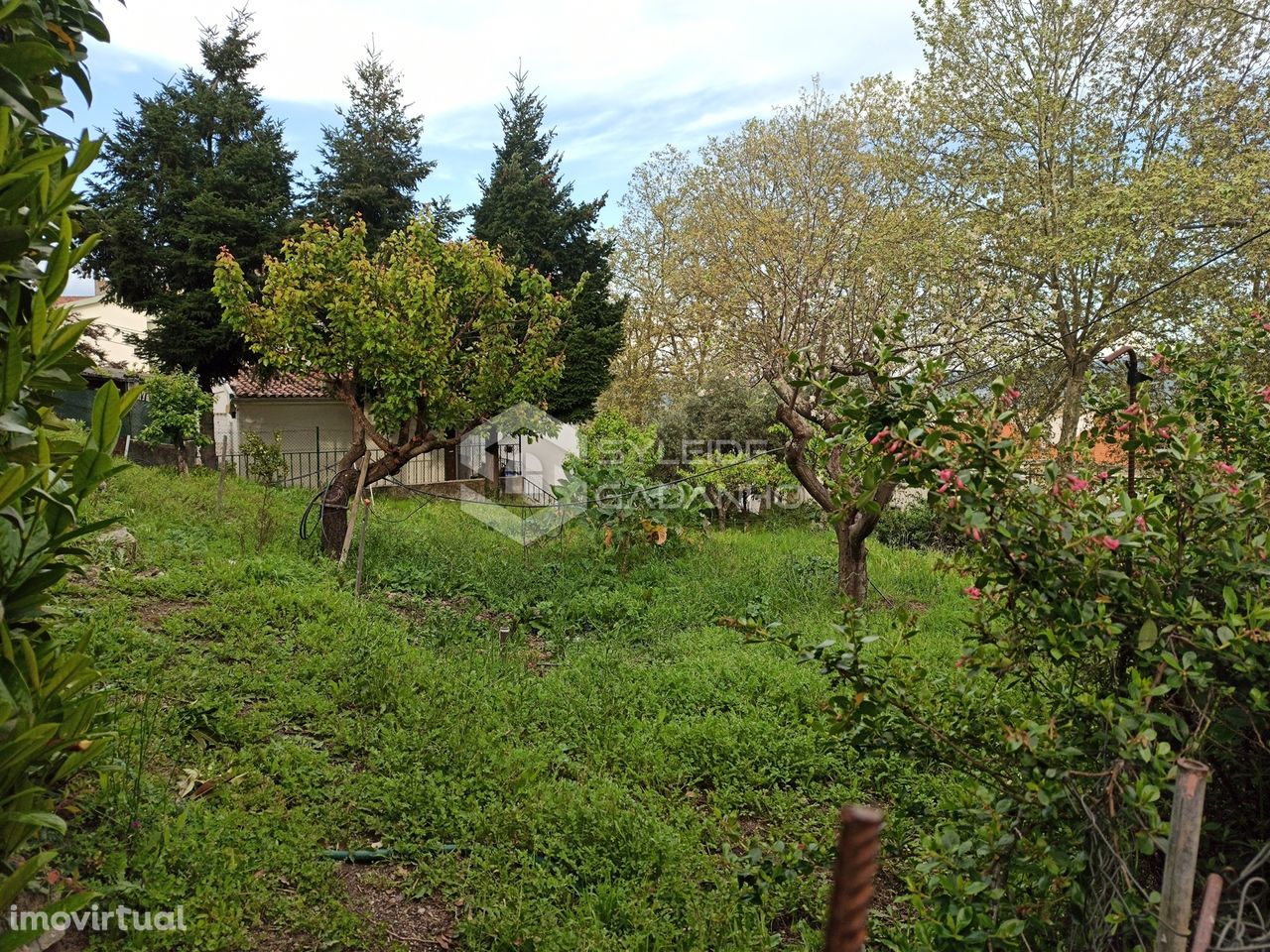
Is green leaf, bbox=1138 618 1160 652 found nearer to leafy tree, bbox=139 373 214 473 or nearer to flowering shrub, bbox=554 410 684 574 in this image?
flowering shrub, bbox=554 410 684 574

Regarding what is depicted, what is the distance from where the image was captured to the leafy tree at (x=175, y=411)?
41.4 feet

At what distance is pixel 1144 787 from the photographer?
1506 mm

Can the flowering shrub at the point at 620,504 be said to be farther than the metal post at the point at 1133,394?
Yes

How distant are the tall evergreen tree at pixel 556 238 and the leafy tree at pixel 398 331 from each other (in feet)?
24.5

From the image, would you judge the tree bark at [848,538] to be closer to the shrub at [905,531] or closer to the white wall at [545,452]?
the shrub at [905,531]

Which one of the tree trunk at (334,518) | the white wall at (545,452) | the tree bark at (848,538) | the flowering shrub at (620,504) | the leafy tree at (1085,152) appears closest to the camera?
the tree bark at (848,538)

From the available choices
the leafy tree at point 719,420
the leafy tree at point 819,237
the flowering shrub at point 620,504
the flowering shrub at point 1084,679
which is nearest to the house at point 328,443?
the leafy tree at point 719,420

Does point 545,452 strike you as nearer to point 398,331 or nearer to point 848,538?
point 398,331

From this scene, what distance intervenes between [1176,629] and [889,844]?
1357 mm

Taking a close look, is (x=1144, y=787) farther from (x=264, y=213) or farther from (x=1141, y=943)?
(x=264, y=213)

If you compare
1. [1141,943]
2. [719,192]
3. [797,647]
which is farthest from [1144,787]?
[719,192]

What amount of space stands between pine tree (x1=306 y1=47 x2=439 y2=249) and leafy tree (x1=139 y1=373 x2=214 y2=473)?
250 inches

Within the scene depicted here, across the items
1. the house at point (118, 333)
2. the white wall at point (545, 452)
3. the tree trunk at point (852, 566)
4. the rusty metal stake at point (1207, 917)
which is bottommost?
the tree trunk at point (852, 566)

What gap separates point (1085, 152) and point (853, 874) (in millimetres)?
14117
